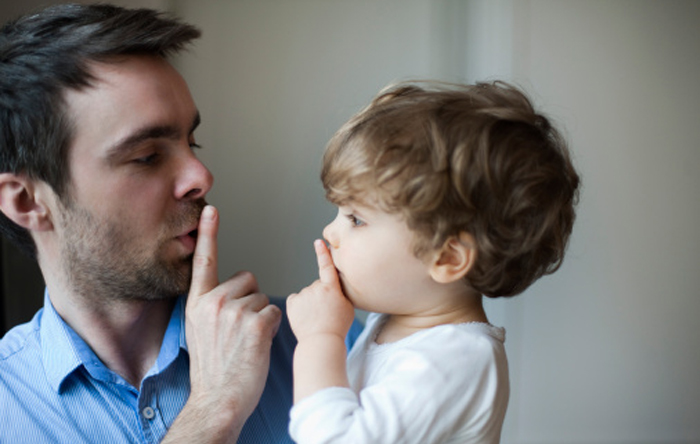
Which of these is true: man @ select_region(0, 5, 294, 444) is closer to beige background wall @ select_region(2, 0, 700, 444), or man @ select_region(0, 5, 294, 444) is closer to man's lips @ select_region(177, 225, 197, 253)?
man's lips @ select_region(177, 225, 197, 253)

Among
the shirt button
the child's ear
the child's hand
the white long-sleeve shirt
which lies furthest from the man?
the child's ear

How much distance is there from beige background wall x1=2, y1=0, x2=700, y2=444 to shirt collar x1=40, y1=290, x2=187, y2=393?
1.71 feet

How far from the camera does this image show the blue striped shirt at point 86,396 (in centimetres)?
122

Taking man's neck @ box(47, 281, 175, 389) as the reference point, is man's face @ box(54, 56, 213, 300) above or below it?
above

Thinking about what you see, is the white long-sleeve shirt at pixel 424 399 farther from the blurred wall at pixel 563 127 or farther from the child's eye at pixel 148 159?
the blurred wall at pixel 563 127

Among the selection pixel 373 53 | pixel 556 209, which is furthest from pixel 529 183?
pixel 373 53

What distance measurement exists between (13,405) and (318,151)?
96 centimetres

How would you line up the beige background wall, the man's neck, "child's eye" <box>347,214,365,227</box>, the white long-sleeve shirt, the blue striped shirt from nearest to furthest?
1. the white long-sleeve shirt
2. "child's eye" <box>347,214,365,227</box>
3. the blue striped shirt
4. the man's neck
5. the beige background wall

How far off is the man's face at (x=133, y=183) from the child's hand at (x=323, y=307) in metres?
0.32

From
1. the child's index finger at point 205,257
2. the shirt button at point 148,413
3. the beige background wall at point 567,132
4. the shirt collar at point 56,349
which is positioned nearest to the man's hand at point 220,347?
the child's index finger at point 205,257

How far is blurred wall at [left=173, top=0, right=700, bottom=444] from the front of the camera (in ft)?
5.83

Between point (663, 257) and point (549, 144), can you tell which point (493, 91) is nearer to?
point (549, 144)

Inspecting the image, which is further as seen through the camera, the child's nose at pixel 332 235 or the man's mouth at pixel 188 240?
the man's mouth at pixel 188 240

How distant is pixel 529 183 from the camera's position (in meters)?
0.98
